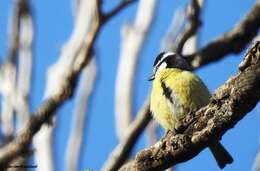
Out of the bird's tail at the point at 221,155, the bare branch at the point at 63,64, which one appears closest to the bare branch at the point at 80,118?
the bare branch at the point at 63,64

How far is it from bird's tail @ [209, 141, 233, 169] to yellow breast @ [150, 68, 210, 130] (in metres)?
0.30

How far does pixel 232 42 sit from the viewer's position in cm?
474

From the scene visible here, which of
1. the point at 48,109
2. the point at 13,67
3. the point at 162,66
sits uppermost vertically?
the point at 13,67

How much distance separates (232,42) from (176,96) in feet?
3.68

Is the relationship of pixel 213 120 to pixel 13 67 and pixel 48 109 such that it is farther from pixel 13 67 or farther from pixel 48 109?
pixel 13 67

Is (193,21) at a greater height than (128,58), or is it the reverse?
(128,58)

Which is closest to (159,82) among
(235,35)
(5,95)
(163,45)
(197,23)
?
(197,23)

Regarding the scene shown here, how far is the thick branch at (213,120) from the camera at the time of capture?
2.09m

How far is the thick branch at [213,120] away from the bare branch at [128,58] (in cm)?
285

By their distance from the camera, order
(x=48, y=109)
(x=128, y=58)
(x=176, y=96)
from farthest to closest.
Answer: (x=128, y=58), (x=48, y=109), (x=176, y=96)

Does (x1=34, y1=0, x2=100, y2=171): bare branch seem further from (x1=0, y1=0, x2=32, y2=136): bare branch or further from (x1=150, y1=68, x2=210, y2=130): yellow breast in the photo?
(x1=150, y1=68, x2=210, y2=130): yellow breast

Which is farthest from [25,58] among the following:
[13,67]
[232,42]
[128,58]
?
[232,42]

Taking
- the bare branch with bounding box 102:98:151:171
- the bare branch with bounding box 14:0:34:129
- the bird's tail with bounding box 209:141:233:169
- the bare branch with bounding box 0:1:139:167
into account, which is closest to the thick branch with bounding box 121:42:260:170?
the bird's tail with bounding box 209:141:233:169

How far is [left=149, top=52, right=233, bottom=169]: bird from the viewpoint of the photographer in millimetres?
3805
